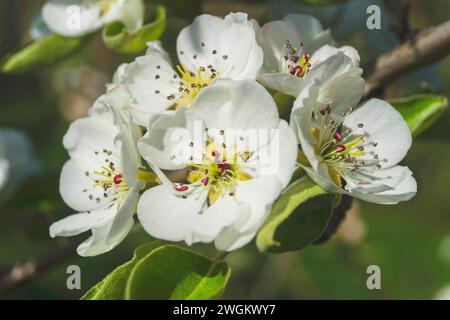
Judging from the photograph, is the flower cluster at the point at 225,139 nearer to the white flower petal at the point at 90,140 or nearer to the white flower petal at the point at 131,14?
the white flower petal at the point at 90,140

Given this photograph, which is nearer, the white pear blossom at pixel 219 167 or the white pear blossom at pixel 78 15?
the white pear blossom at pixel 219 167

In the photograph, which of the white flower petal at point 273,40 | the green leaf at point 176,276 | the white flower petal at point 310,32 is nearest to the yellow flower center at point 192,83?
the white flower petal at point 273,40

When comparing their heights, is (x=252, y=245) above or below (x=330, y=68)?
below

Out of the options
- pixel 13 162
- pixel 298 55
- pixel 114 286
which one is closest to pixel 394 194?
pixel 298 55

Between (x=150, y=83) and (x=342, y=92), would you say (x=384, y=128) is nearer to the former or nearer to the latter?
(x=342, y=92)

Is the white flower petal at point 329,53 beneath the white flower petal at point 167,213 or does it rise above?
above

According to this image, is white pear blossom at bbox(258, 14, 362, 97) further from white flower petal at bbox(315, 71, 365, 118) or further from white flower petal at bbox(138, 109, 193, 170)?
white flower petal at bbox(138, 109, 193, 170)
